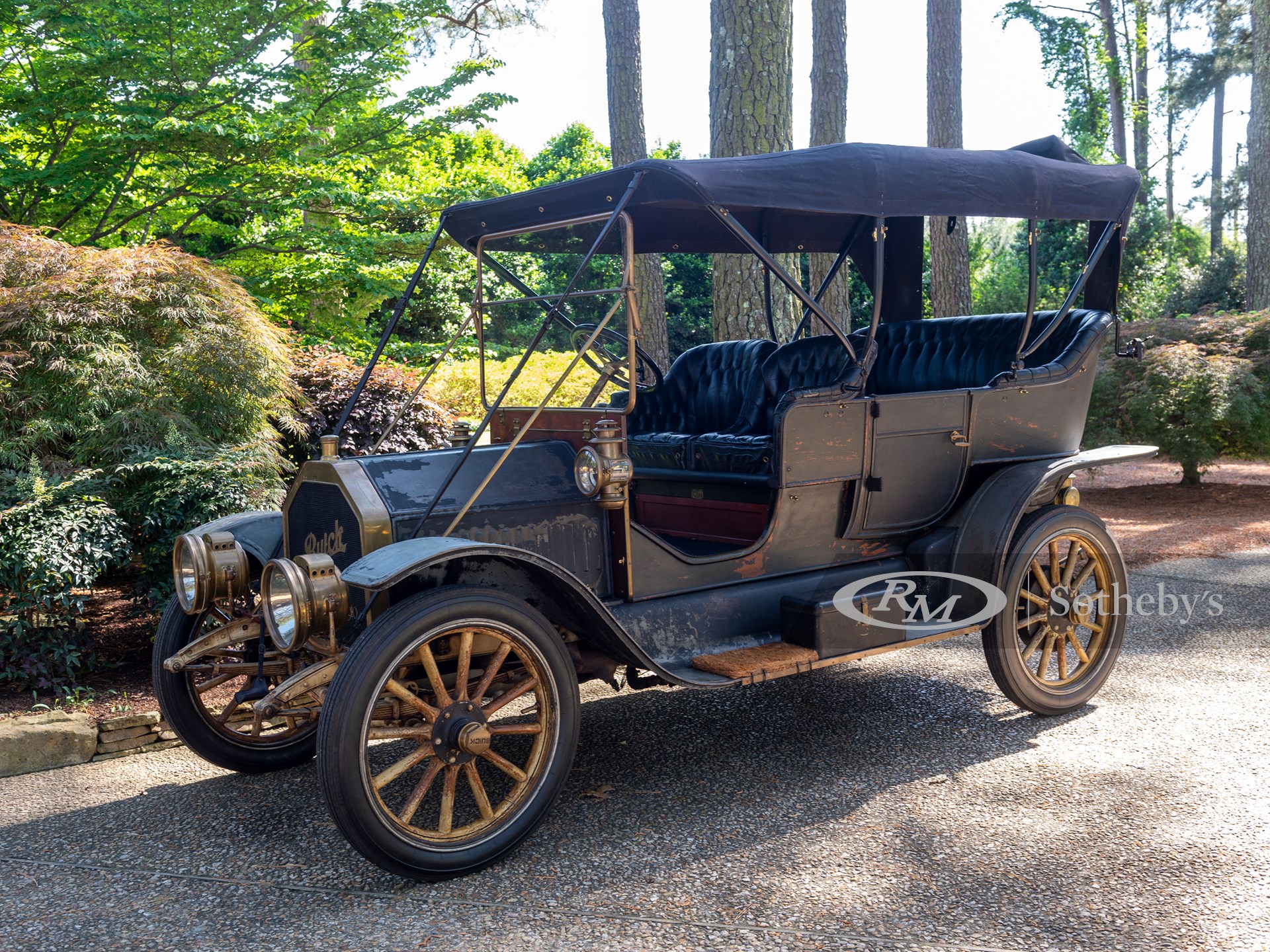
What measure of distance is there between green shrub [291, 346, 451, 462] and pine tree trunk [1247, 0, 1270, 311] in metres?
9.63

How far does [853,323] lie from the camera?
14.6m

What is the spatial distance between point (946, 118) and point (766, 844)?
9467 millimetres

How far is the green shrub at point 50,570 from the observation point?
4484mm

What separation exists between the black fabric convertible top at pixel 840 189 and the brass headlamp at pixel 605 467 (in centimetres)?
85

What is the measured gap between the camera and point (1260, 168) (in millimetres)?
11859

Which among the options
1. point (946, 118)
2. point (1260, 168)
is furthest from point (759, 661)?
point (1260, 168)

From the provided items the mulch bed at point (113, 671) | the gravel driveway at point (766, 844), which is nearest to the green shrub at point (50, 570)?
the mulch bed at point (113, 671)

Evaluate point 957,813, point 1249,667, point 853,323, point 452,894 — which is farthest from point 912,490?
point 853,323

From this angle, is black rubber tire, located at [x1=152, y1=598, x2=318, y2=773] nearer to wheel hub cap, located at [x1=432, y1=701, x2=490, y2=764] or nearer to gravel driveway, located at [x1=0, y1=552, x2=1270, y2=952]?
gravel driveway, located at [x1=0, y1=552, x2=1270, y2=952]

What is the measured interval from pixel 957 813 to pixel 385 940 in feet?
5.94

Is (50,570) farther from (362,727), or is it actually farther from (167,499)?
(362,727)

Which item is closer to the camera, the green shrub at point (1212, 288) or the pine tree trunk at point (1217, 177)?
the green shrub at point (1212, 288)

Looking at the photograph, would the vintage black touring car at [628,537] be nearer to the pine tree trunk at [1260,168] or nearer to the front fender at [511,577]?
the front fender at [511,577]

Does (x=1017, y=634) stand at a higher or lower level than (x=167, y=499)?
lower
